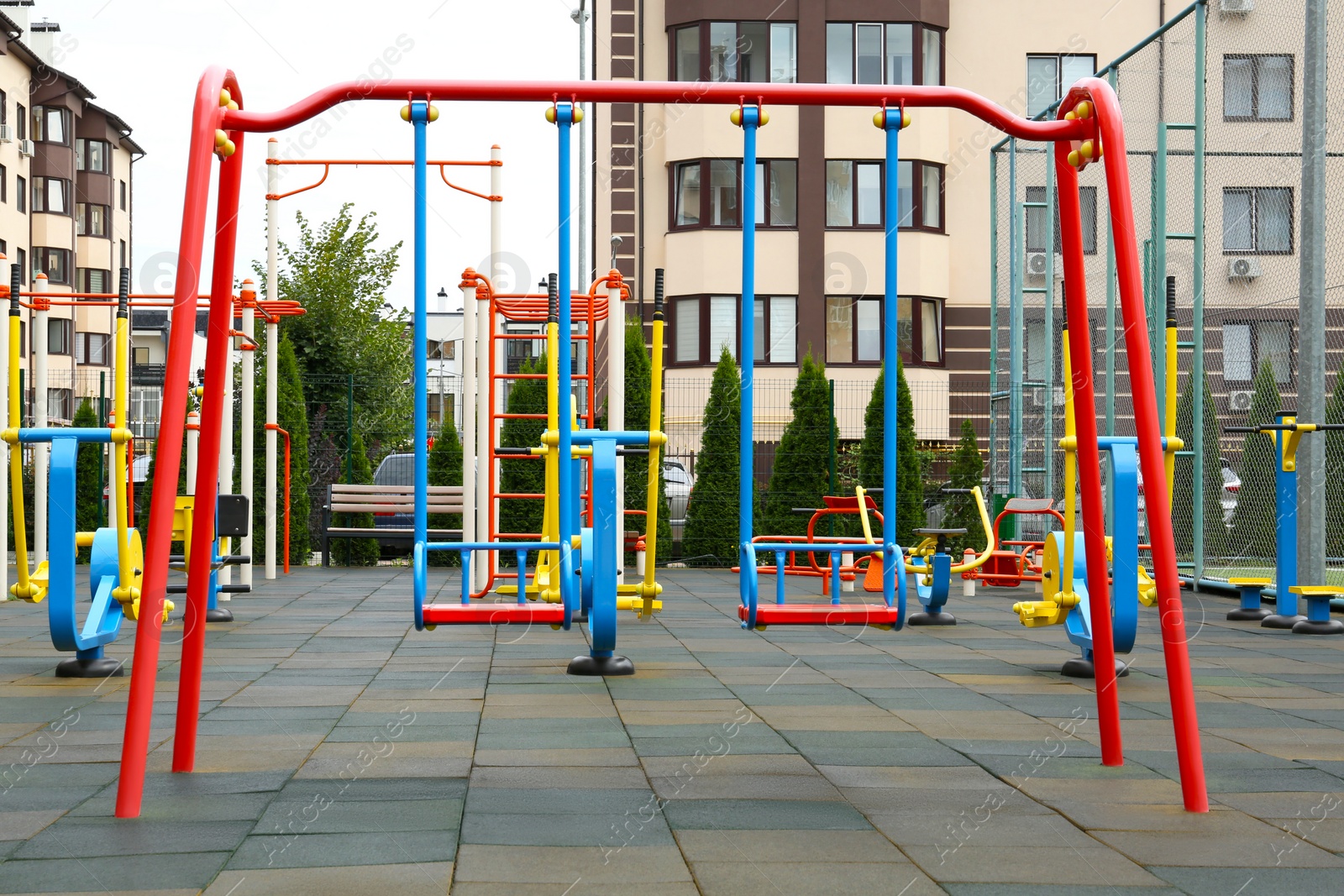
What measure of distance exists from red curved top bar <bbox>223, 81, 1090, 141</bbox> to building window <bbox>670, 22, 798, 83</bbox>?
1867 cm

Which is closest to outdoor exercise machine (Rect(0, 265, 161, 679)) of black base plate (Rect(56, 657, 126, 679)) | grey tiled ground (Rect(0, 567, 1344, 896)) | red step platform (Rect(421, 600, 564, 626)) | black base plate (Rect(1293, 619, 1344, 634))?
black base plate (Rect(56, 657, 126, 679))

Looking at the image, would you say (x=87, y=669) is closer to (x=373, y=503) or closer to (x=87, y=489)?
(x=373, y=503)

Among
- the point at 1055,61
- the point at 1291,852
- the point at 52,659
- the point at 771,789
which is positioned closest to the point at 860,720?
the point at 771,789

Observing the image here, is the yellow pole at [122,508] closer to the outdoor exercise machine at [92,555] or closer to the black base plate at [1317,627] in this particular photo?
the outdoor exercise machine at [92,555]

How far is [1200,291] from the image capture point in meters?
11.0

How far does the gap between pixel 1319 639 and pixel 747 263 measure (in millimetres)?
5673

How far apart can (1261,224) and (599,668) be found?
14475 millimetres

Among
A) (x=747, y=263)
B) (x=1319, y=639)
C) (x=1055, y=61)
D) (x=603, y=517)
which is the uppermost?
(x=1055, y=61)

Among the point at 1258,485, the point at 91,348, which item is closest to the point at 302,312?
the point at 1258,485

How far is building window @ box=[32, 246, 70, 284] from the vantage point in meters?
42.5

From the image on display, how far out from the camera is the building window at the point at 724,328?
2269 cm

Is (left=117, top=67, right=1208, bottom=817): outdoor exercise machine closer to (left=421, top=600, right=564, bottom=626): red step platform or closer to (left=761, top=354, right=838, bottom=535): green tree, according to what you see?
(left=421, top=600, right=564, bottom=626): red step platform

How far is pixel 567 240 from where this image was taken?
193 inches

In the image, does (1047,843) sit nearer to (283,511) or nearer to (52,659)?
(52,659)
